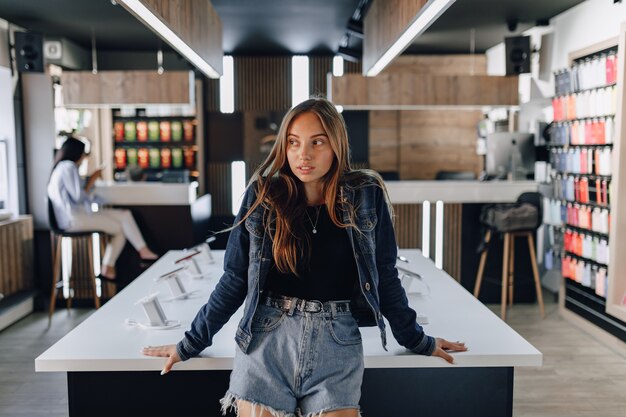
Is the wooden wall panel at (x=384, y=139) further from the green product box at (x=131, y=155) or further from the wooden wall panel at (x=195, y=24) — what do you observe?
the wooden wall panel at (x=195, y=24)

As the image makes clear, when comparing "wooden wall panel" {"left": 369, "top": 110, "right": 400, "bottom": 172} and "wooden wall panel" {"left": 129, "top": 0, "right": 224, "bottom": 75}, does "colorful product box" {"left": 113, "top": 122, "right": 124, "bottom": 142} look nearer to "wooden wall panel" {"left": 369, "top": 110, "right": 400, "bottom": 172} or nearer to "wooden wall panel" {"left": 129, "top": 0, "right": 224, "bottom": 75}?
"wooden wall panel" {"left": 369, "top": 110, "right": 400, "bottom": 172}

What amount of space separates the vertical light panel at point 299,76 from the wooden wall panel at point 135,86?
3211mm

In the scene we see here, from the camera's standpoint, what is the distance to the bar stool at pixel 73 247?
562cm

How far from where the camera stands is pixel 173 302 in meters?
2.75

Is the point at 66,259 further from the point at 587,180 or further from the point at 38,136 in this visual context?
the point at 587,180

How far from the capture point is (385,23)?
4.22 meters

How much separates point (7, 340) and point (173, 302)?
9.88 feet

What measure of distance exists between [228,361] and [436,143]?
7794 mm

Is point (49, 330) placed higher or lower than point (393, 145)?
lower

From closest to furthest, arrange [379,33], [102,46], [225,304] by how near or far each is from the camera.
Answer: [225,304], [379,33], [102,46]

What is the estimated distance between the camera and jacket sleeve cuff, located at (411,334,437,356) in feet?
6.49

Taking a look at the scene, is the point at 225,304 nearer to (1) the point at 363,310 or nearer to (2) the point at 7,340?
(1) the point at 363,310

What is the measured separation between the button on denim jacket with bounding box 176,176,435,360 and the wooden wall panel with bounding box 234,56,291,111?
25.7ft

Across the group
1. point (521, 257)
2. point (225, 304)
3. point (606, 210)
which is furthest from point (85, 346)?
point (521, 257)
